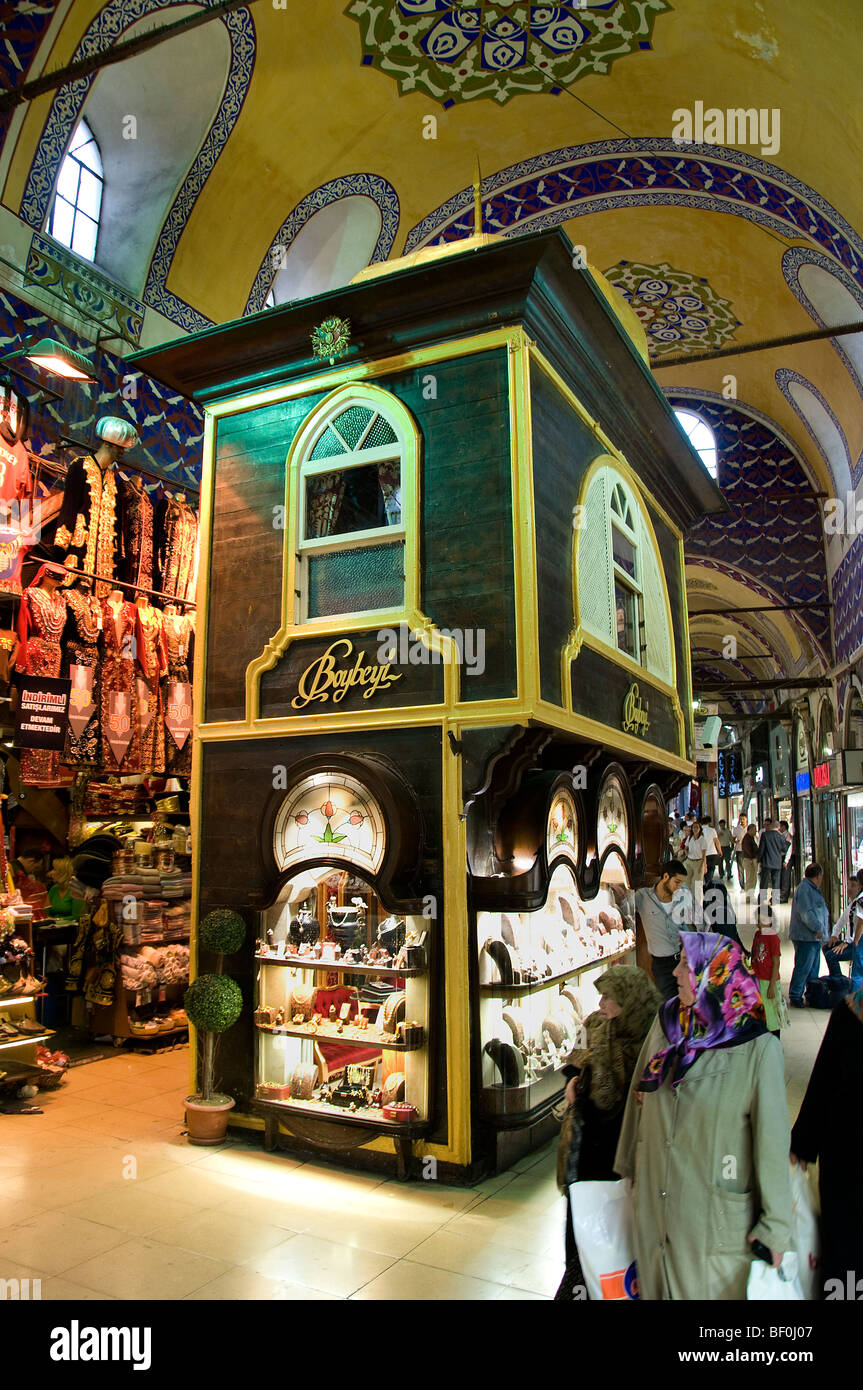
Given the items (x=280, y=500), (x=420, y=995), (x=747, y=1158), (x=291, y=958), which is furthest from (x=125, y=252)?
(x=747, y=1158)

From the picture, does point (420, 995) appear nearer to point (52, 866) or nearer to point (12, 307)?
point (52, 866)

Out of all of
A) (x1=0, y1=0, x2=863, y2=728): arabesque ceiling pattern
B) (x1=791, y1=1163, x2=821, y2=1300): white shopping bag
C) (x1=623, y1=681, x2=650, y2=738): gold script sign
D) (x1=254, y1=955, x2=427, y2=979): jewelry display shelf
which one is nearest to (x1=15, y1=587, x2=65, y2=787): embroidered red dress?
(x1=254, y1=955, x2=427, y2=979): jewelry display shelf

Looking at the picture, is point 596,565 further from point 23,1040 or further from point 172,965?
point 23,1040

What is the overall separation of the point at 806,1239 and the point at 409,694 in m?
4.05

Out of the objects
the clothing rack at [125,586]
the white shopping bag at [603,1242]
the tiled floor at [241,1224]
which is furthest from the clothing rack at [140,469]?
the white shopping bag at [603,1242]

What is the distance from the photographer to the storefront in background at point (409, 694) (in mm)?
6102

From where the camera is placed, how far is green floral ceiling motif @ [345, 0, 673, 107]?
9.96 metres

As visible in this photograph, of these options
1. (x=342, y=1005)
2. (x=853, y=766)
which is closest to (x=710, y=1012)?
(x=342, y=1005)

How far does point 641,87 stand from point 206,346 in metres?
6.80

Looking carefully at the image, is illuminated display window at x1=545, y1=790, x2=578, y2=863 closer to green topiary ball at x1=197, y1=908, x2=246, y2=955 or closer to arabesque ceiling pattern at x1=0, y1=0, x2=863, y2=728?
green topiary ball at x1=197, y1=908, x2=246, y2=955

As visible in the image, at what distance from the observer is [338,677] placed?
6797 millimetres

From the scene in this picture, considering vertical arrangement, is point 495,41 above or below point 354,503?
above

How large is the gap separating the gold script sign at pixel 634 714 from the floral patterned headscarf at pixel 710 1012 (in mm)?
5158

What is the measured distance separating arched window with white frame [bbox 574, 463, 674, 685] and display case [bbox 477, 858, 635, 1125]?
7.30 ft
